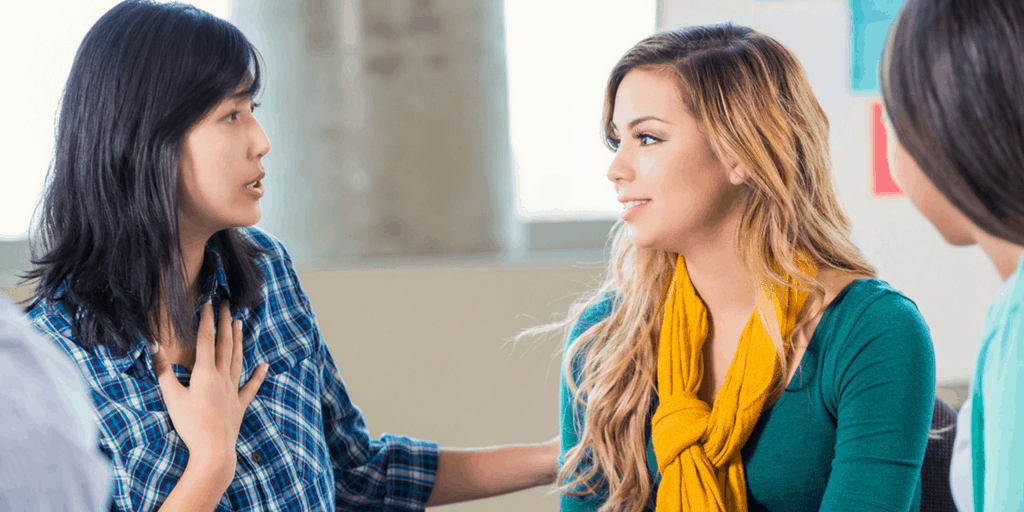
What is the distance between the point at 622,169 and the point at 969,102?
669 millimetres

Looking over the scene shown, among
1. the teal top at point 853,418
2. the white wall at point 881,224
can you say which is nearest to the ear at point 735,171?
the teal top at point 853,418

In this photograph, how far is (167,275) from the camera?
1.19m

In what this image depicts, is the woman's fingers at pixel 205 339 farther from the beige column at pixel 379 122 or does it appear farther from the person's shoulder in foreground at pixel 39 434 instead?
the beige column at pixel 379 122

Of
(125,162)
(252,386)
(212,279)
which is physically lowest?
(252,386)

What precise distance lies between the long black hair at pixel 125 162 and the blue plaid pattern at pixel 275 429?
49 mm

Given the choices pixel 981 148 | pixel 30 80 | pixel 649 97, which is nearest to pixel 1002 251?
pixel 981 148

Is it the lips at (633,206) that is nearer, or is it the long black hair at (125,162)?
the long black hair at (125,162)

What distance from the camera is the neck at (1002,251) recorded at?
78cm

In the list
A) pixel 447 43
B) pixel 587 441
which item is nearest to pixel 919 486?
pixel 587 441

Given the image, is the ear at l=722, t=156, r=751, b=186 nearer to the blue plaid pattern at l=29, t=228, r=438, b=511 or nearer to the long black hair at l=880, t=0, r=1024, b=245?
the long black hair at l=880, t=0, r=1024, b=245

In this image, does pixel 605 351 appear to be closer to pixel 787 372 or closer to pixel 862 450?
pixel 787 372

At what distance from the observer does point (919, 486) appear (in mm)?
1252

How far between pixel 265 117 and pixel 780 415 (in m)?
1.66

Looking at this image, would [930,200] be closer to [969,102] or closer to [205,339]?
[969,102]
